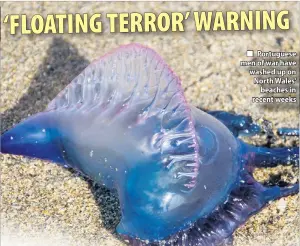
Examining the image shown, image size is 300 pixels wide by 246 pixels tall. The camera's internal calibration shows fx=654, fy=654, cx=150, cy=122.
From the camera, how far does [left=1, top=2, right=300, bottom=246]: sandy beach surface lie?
8.45 feet

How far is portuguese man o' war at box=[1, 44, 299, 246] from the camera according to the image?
226 centimetres

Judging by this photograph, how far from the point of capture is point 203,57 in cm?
338

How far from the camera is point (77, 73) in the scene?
330cm

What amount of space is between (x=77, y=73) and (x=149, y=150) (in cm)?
114

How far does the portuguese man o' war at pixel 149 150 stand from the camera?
226 centimetres

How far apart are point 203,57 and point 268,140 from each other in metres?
0.65

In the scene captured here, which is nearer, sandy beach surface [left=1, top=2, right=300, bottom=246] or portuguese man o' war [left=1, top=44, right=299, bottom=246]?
portuguese man o' war [left=1, top=44, right=299, bottom=246]

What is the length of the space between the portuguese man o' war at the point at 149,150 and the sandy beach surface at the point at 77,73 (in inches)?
5.3

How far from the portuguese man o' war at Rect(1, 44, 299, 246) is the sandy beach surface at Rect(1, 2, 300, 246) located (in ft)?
0.44

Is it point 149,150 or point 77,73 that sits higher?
point 77,73

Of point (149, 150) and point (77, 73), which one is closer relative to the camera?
point (149, 150)

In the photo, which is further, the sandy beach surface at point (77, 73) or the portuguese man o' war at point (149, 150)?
the sandy beach surface at point (77, 73)

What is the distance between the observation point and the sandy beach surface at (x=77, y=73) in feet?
8.45

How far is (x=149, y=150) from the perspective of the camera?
2271mm
